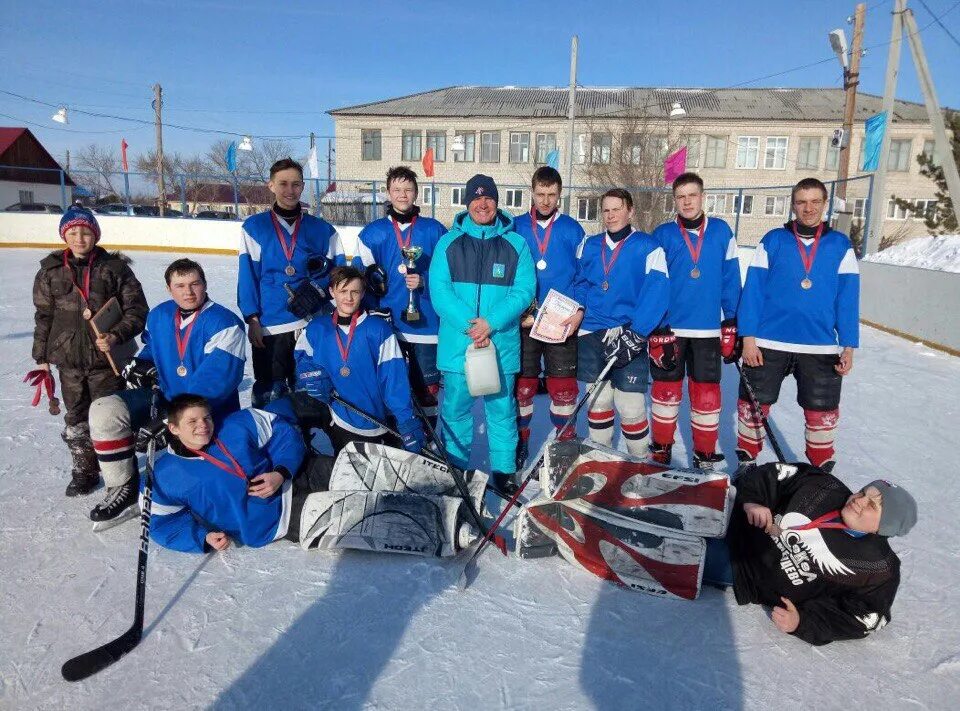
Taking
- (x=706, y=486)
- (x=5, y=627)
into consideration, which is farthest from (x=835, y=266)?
(x=5, y=627)

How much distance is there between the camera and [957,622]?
7.32 feet

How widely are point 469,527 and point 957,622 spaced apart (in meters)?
1.78

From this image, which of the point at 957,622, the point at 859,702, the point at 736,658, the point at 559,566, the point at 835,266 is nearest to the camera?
the point at 859,702

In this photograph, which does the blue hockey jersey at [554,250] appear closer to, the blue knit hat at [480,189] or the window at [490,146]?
the blue knit hat at [480,189]

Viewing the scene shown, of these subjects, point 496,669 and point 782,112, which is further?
point 782,112

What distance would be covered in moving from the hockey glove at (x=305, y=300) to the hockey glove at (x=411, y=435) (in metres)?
0.80

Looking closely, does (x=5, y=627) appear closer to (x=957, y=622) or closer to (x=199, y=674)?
(x=199, y=674)

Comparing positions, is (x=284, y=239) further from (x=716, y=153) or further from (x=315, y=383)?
(x=716, y=153)

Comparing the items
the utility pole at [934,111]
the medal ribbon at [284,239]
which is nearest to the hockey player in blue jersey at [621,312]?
the medal ribbon at [284,239]

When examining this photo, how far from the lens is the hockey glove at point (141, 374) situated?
280 cm

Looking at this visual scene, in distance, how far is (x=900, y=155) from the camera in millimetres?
26984

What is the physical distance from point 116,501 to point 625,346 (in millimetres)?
2417

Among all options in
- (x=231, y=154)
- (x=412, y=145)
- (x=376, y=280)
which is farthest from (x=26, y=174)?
(x=376, y=280)

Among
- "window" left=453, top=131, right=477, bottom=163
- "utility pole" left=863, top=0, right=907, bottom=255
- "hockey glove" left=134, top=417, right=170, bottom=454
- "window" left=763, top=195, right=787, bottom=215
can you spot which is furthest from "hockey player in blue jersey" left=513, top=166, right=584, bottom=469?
"window" left=453, top=131, right=477, bottom=163
